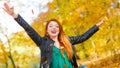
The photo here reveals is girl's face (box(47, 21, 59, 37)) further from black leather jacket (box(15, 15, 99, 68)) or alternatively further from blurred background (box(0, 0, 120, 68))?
blurred background (box(0, 0, 120, 68))

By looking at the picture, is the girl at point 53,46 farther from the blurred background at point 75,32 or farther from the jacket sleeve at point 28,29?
the blurred background at point 75,32

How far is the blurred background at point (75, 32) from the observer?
24.8 ft

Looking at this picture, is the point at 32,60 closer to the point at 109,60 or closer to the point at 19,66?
the point at 19,66

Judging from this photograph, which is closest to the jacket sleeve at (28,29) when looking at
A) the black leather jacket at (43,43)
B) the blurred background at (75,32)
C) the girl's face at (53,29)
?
the black leather jacket at (43,43)

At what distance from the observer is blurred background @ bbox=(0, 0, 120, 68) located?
24.8 ft

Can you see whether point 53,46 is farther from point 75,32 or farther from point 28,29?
point 75,32

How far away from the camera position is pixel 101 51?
7922 millimetres

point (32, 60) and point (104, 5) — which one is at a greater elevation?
point (104, 5)

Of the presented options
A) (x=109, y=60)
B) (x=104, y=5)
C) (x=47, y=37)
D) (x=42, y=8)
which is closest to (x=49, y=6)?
(x=42, y=8)

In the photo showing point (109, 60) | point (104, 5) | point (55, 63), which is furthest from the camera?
point (109, 60)

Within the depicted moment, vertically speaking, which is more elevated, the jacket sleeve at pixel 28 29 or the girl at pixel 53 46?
the jacket sleeve at pixel 28 29

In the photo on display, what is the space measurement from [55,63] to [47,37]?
30cm

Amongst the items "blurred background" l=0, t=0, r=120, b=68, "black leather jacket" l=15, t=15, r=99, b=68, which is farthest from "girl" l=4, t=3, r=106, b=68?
"blurred background" l=0, t=0, r=120, b=68

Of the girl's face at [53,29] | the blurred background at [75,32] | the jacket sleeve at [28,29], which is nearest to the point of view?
the jacket sleeve at [28,29]
